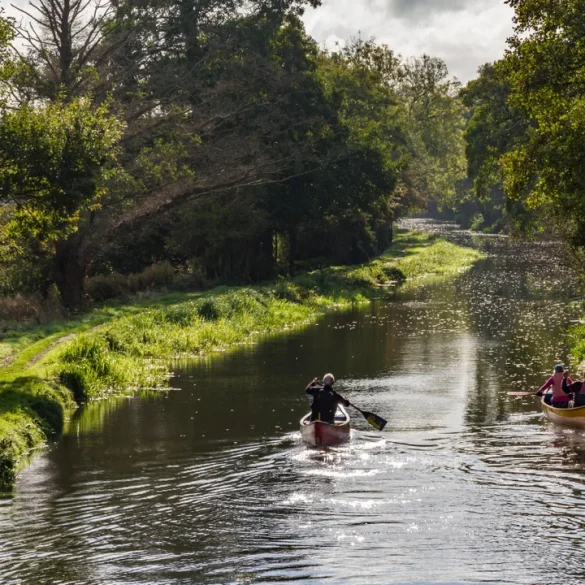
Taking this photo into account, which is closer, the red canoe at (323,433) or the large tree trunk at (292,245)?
the red canoe at (323,433)

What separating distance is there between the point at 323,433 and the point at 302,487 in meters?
3.90

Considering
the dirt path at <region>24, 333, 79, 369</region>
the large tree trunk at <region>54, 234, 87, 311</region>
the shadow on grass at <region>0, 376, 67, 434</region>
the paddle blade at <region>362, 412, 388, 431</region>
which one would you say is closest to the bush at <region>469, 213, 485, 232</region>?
the large tree trunk at <region>54, 234, 87, 311</region>

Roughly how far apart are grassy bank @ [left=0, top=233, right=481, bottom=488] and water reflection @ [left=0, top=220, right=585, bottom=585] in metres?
0.95

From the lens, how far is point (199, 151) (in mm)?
Result: 52844

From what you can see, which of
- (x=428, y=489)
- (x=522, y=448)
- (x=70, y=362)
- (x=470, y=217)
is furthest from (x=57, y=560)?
(x=470, y=217)

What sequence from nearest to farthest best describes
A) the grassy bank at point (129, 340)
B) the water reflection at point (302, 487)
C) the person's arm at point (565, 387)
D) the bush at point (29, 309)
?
1. the water reflection at point (302, 487)
2. the grassy bank at point (129, 340)
3. the person's arm at point (565, 387)
4. the bush at point (29, 309)

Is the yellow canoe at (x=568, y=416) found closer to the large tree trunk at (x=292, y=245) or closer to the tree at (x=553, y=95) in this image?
the tree at (x=553, y=95)

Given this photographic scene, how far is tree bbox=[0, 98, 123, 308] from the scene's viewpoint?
26719mm

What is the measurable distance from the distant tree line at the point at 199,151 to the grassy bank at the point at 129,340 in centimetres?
368

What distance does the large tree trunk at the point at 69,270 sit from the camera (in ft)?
145

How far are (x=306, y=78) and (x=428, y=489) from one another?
45.0 meters

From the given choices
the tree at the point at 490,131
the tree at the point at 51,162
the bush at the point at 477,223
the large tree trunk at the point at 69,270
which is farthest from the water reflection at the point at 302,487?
the bush at the point at 477,223

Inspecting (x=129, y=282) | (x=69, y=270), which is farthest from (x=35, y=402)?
(x=129, y=282)

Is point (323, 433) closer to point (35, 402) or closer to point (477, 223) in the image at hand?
point (35, 402)
